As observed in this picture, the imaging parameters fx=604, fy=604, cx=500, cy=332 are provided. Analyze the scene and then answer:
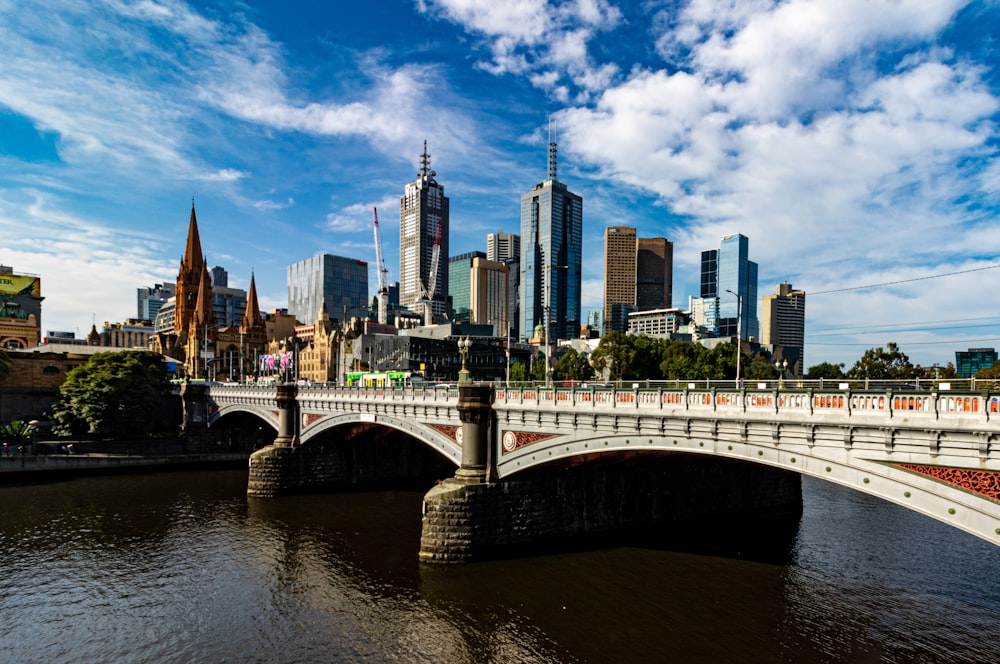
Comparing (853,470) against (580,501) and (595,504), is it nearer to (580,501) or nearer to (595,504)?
(580,501)

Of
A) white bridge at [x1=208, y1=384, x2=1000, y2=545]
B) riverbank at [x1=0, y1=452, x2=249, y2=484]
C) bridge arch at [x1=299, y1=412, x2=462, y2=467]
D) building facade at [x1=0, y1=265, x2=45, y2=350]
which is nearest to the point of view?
white bridge at [x1=208, y1=384, x2=1000, y2=545]

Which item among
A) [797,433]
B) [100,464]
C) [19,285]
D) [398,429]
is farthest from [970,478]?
[19,285]

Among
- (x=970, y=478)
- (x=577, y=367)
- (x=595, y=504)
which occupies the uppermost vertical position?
(x=577, y=367)

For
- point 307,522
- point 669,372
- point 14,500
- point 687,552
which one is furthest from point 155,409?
point 687,552

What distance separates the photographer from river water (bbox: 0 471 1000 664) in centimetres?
2342

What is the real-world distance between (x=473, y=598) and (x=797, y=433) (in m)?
16.0

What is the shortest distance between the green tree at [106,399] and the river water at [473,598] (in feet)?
93.3

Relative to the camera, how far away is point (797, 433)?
848 inches

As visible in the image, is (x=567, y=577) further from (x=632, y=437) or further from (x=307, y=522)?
(x=307, y=522)

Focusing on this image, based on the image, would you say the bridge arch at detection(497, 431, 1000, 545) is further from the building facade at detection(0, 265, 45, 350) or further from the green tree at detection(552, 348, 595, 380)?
the building facade at detection(0, 265, 45, 350)

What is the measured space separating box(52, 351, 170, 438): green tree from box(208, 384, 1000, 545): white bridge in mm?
50108

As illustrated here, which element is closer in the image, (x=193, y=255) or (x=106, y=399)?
(x=106, y=399)

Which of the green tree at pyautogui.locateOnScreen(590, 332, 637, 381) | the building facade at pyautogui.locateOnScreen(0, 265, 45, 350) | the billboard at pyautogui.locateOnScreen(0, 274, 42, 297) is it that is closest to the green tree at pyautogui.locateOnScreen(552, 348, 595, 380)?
the green tree at pyautogui.locateOnScreen(590, 332, 637, 381)

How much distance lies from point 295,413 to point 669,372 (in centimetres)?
4779
